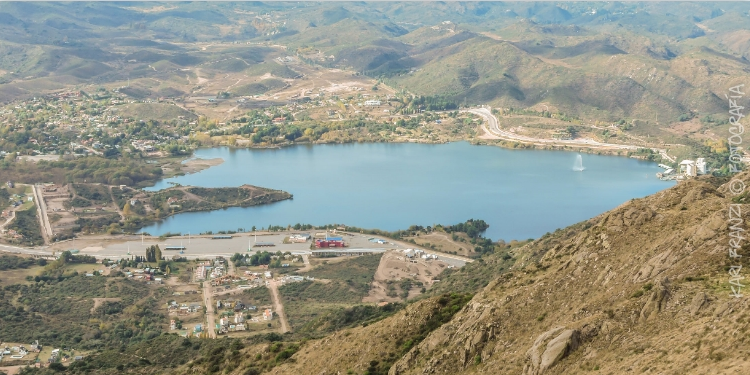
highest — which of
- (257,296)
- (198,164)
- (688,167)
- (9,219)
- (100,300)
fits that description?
(9,219)

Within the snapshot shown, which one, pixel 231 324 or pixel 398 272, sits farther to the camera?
pixel 398 272

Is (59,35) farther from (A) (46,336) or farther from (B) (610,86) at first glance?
(A) (46,336)

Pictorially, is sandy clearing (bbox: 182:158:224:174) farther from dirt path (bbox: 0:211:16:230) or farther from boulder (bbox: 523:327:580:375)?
boulder (bbox: 523:327:580:375)

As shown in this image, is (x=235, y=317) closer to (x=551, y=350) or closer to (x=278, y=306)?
(x=278, y=306)

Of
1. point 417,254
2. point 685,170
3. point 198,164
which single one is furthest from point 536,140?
point 417,254

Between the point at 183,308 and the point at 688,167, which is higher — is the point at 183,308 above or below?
above

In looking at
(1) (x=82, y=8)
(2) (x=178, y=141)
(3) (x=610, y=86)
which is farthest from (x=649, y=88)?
(1) (x=82, y=8)
